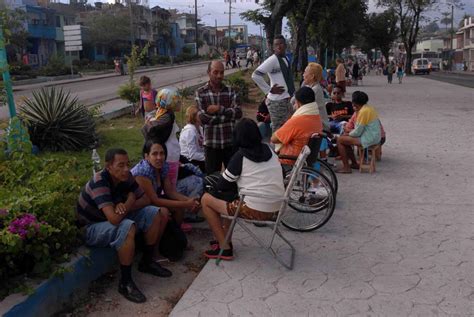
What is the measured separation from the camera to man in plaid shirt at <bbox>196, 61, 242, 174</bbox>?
5215mm

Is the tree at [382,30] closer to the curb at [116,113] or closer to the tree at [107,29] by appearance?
the tree at [107,29]

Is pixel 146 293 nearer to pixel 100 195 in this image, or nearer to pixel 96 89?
pixel 100 195

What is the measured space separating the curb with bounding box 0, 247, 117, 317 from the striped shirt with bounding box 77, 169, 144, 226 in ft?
0.87

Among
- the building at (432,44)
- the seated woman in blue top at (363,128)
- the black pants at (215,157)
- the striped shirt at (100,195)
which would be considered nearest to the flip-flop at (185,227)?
the black pants at (215,157)

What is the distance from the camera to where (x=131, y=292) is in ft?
12.0

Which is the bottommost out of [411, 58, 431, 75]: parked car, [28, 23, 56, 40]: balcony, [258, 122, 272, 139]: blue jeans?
[258, 122, 272, 139]: blue jeans

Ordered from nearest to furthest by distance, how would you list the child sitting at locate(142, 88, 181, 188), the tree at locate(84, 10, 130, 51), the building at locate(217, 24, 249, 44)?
the child sitting at locate(142, 88, 181, 188)
the tree at locate(84, 10, 130, 51)
the building at locate(217, 24, 249, 44)

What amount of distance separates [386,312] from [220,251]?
1482 millimetres

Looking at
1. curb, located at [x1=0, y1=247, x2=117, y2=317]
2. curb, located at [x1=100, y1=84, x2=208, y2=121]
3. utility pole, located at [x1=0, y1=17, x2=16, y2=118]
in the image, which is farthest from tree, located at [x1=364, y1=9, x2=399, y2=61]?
curb, located at [x1=0, y1=247, x2=117, y2=317]

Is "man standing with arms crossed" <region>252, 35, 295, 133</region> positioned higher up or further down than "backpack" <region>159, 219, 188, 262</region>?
higher up

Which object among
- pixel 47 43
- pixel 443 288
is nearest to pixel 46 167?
pixel 443 288

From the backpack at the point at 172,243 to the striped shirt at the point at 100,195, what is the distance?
0.55 meters

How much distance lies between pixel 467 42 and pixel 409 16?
35.1m

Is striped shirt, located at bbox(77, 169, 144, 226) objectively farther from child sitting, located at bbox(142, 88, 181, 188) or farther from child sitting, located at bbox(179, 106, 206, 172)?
child sitting, located at bbox(179, 106, 206, 172)
